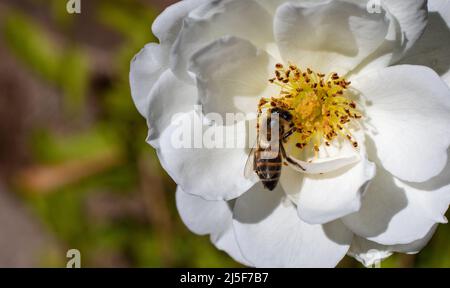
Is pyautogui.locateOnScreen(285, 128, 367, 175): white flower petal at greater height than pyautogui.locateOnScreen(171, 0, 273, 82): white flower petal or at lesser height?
lesser

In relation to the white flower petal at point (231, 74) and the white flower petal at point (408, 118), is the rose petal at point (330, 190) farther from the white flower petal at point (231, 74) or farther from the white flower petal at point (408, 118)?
the white flower petal at point (231, 74)

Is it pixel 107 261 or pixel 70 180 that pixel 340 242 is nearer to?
pixel 70 180

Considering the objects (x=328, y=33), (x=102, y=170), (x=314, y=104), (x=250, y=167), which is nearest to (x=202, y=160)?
(x=250, y=167)

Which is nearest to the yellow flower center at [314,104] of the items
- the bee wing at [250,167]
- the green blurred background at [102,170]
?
the bee wing at [250,167]

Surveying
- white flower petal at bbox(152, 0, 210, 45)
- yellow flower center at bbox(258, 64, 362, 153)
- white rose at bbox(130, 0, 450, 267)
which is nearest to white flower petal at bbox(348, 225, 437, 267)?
white rose at bbox(130, 0, 450, 267)

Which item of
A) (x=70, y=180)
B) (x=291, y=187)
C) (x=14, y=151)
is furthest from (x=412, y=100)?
(x=14, y=151)

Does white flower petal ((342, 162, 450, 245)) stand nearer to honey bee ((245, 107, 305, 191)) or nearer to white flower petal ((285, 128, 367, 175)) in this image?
white flower petal ((285, 128, 367, 175))
